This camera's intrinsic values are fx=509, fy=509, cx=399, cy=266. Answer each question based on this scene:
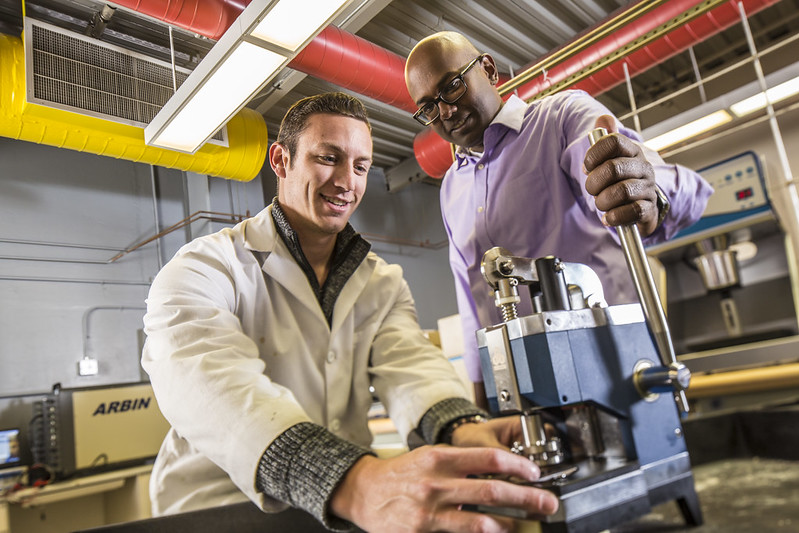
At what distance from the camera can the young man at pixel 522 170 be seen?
3.48ft

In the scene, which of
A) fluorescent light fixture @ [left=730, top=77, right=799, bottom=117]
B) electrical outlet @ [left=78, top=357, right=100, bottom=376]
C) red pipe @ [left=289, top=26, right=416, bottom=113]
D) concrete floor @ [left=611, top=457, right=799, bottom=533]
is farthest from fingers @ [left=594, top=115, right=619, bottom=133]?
electrical outlet @ [left=78, top=357, right=100, bottom=376]

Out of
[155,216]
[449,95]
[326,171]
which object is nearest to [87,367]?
[155,216]

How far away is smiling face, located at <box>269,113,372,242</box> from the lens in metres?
0.97

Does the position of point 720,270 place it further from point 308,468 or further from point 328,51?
point 308,468

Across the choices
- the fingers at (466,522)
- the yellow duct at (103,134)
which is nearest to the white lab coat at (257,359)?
the fingers at (466,522)

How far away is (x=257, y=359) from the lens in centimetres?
78

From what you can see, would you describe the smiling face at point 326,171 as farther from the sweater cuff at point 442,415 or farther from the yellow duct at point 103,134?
the yellow duct at point 103,134

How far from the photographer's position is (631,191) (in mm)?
662

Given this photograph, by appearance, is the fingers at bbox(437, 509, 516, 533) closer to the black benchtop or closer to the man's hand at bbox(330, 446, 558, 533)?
the man's hand at bbox(330, 446, 558, 533)

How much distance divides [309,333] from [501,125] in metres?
0.64

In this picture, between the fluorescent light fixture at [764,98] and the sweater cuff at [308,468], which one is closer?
the sweater cuff at [308,468]

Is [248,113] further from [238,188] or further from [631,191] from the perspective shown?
[631,191]

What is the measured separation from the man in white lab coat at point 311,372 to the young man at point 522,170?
197mm

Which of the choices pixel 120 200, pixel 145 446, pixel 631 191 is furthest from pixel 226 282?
pixel 120 200
